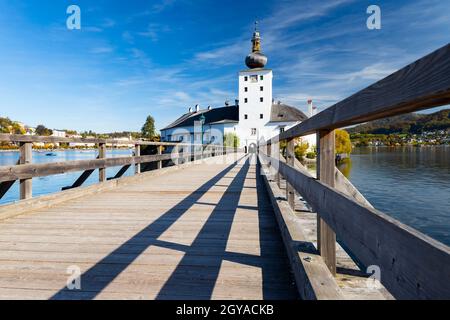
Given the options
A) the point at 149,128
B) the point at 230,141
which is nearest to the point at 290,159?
the point at 230,141

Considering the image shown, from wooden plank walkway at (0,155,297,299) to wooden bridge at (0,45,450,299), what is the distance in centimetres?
1

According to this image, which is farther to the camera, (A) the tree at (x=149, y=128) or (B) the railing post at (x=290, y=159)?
(A) the tree at (x=149, y=128)

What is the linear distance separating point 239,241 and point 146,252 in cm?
84

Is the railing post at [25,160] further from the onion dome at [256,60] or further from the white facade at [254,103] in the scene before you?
Result: the onion dome at [256,60]

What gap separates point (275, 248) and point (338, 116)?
4.83 feet

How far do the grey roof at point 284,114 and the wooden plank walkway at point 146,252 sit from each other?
5009 centimetres

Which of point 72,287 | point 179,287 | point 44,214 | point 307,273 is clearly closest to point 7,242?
point 44,214

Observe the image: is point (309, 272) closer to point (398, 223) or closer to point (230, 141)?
point (398, 223)

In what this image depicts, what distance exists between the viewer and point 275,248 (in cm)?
247

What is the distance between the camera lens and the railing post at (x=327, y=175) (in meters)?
1.68

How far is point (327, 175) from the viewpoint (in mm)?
1696

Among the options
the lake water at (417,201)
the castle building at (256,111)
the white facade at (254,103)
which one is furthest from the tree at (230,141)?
the lake water at (417,201)

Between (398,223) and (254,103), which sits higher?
(254,103)

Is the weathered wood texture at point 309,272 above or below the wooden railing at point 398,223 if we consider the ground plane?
below
